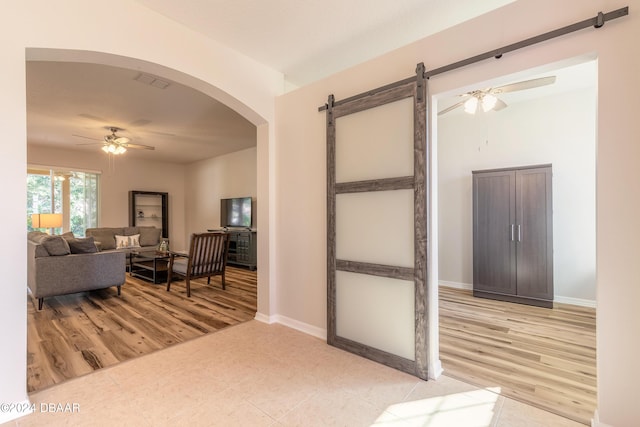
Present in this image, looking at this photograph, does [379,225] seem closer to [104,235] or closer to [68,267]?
[68,267]

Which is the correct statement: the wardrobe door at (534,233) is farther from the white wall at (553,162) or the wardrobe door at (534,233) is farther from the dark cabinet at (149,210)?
the dark cabinet at (149,210)

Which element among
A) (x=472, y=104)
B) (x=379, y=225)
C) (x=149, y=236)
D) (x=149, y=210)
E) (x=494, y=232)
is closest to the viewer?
(x=379, y=225)

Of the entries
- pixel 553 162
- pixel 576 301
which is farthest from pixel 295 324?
pixel 553 162

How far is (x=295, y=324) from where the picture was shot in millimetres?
3133

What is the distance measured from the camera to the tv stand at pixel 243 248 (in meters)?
6.33

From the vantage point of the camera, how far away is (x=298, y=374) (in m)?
2.22

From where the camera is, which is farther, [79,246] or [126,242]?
[126,242]

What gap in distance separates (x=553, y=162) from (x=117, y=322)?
19.2 ft

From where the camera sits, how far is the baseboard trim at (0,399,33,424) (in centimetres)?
169

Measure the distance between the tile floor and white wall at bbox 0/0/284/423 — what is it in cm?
47

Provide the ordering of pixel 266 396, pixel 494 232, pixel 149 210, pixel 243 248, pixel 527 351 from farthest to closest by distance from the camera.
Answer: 1. pixel 149 210
2. pixel 243 248
3. pixel 494 232
4. pixel 527 351
5. pixel 266 396

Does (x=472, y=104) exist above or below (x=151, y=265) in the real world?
above

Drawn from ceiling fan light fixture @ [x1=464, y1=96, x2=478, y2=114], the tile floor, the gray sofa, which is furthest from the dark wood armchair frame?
ceiling fan light fixture @ [x1=464, y1=96, x2=478, y2=114]

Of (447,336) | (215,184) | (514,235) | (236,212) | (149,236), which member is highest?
(215,184)
